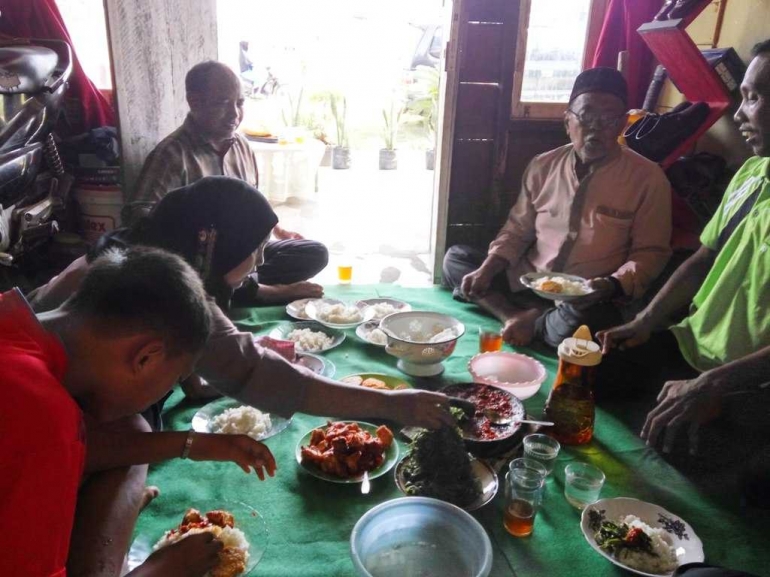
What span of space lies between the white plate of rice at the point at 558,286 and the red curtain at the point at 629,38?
1953mm

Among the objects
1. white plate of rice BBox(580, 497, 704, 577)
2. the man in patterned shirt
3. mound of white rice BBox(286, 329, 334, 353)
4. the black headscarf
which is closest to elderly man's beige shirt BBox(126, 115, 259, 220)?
the man in patterned shirt

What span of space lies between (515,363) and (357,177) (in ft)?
22.8

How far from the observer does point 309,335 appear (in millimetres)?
2955

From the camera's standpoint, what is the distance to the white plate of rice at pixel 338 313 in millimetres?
3130

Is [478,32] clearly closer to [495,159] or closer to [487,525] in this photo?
[495,159]

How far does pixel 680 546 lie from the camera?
5.44 ft

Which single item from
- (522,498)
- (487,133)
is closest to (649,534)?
(522,498)

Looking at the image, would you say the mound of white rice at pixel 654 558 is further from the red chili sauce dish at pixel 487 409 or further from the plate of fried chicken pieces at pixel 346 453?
the plate of fried chicken pieces at pixel 346 453

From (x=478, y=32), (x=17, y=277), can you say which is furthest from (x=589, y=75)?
(x=17, y=277)

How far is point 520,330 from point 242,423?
166 centimetres

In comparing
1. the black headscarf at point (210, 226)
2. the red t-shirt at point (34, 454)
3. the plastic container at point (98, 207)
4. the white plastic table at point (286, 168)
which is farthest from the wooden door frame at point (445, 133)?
the red t-shirt at point (34, 454)

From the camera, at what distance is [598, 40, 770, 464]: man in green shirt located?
1.91 m

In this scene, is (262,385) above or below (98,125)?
below

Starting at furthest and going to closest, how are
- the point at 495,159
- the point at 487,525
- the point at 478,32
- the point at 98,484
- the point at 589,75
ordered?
the point at 495,159, the point at 478,32, the point at 589,75, the point at 487,525, the point at 98,484
